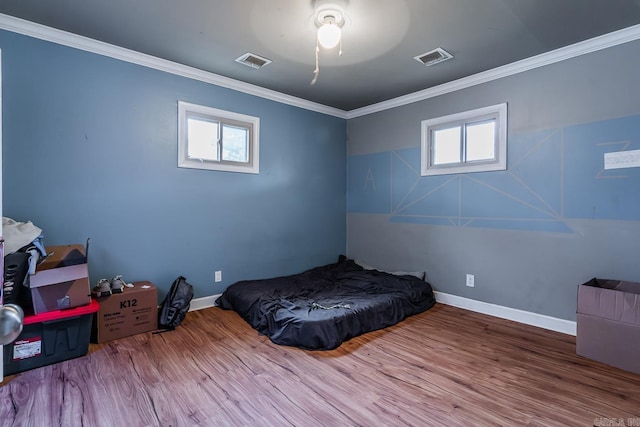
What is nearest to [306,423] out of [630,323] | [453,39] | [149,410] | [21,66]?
[149,410]

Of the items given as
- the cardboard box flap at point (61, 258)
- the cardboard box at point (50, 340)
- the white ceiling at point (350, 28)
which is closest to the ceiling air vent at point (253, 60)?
the white ceiling at point (350, 28)

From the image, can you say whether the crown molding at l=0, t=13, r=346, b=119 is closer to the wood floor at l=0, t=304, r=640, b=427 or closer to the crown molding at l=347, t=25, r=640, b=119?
the crown molding at l=347, t=25, r=640, b=119

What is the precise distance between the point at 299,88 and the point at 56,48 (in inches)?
88.5

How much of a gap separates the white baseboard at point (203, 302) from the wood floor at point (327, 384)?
1.96 feet

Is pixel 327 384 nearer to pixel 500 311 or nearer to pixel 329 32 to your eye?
pixel 500 311

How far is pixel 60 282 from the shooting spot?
2248 millimetres

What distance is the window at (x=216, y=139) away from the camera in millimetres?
3285

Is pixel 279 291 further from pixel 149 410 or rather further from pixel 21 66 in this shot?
pixel 21 66

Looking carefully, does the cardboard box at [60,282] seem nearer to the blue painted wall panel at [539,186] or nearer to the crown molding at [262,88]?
the crown molding at [262,88]

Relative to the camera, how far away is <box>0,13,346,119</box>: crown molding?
245 centimetres

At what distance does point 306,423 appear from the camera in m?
1.69

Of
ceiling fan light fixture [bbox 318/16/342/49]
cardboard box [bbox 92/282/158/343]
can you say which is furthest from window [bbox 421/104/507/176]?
cardboard box [bbox 92/282/158/343]

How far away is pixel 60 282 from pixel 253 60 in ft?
7.94

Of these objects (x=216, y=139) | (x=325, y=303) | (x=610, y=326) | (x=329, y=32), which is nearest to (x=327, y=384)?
(x=325, y=303)
